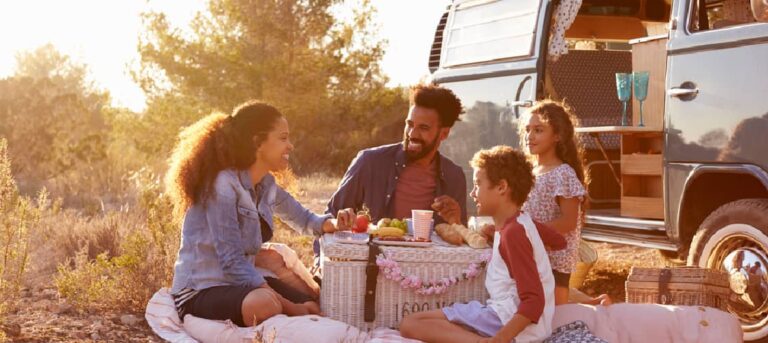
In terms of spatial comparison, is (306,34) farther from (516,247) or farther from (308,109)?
(516,247)

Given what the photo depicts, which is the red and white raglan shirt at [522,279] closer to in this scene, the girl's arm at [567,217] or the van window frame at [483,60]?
the girl's arm at [567,217]

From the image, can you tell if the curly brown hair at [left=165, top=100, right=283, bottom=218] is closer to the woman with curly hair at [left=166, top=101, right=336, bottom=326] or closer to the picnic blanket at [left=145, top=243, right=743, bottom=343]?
the woman with curly hair at [left=166, top=101, right=336, bottom=326]

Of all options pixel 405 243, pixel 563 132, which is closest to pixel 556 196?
pixel 563 132

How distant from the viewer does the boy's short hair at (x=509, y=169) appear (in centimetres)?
472

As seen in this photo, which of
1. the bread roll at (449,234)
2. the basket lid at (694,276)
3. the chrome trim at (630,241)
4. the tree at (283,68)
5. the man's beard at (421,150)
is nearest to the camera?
the bread roll at (449,234)

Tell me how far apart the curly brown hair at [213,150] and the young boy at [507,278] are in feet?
→ 3.74

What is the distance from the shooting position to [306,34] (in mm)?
22266

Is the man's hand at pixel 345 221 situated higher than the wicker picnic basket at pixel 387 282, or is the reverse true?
the man's hand at pixel 345 221

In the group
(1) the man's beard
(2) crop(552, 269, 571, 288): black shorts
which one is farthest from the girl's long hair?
(1) the man's beard

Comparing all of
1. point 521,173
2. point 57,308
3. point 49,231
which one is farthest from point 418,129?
point 49,231

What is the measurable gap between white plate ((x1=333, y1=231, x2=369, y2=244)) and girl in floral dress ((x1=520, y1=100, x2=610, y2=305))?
839mm

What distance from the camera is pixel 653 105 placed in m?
6.86

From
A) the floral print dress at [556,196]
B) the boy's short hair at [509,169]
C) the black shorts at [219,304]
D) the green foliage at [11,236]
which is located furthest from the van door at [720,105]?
the green foliage at [11,236]

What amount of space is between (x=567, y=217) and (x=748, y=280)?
3.46 feet
